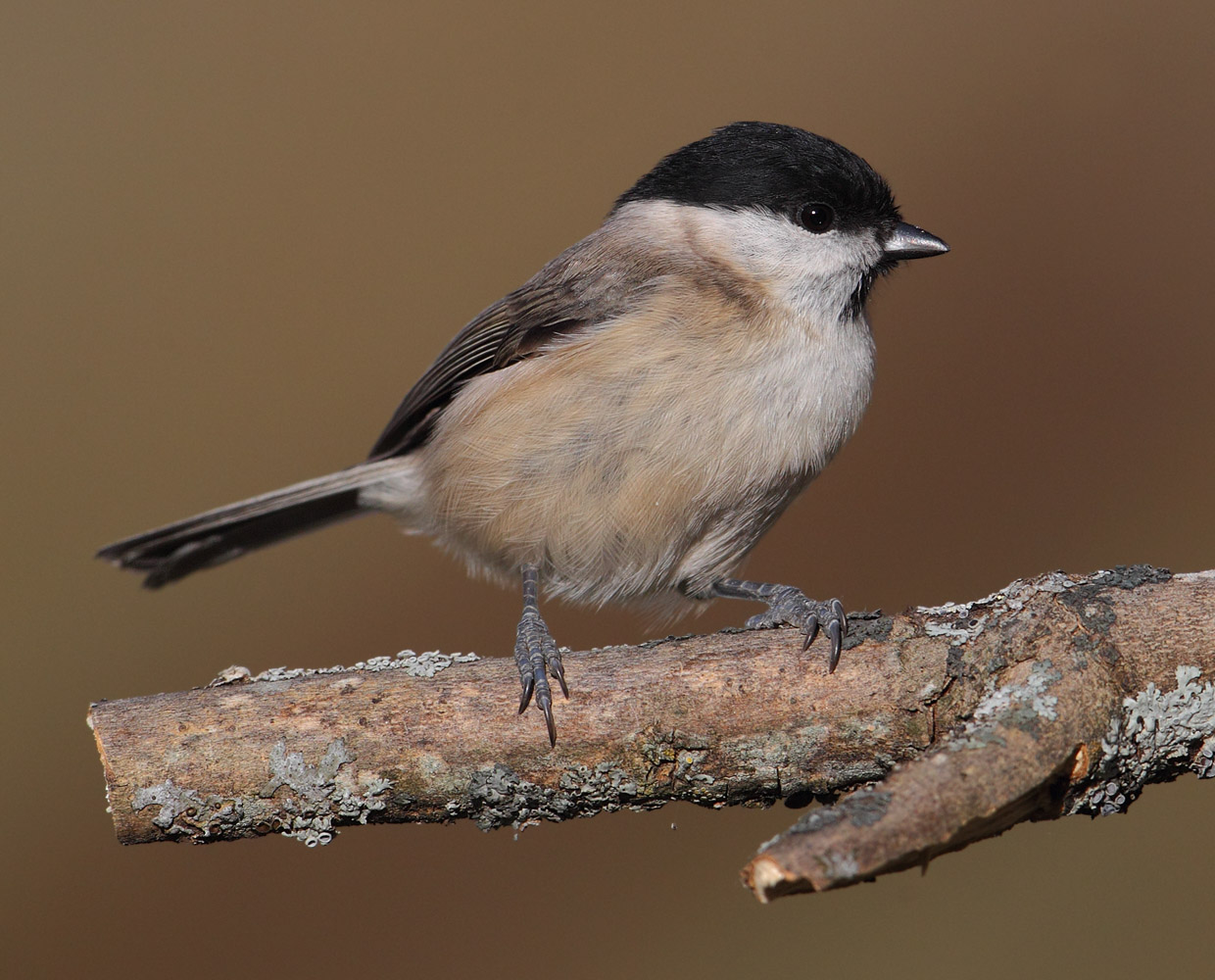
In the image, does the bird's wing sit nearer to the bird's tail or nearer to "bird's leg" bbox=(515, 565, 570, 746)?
the bird's tail

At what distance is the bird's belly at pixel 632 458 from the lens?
2.01m

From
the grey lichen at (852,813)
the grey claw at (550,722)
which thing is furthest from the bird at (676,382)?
the grey lichen at (852,813)

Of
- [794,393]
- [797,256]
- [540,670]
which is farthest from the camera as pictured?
[797,256]

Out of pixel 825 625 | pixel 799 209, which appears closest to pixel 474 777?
pixel 825 625

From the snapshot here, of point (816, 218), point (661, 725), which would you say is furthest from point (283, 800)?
point (816, 218)

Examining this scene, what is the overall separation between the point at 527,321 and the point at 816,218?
2.26ft

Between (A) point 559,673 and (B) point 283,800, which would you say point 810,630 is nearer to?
(A) point 559,673

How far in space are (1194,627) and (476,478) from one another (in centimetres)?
142

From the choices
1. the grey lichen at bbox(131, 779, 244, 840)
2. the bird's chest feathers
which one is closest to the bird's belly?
the bird's chest feathers

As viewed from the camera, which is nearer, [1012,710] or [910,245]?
[1012,710]

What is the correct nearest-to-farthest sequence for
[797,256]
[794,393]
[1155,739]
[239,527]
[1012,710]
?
[1012,710], [1155,739], [794,393], [797,256], [239,527]

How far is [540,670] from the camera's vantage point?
172 centimetres

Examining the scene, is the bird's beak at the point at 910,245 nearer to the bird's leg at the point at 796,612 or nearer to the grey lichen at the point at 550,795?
the bird's leg at the point at 796,612

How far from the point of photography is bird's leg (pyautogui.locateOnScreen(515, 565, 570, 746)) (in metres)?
1.67
